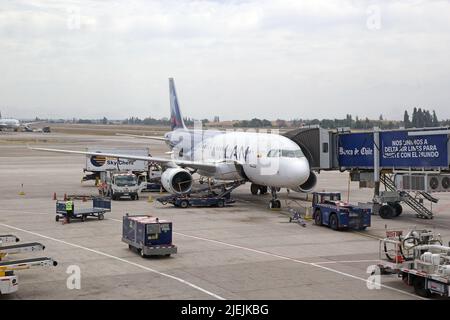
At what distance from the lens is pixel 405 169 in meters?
33.2

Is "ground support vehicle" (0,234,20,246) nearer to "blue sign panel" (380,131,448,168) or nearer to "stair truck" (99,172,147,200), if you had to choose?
"stair truck" (99,172,147,200)

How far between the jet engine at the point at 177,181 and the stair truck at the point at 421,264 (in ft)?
68.8

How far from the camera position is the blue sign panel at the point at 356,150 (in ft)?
114

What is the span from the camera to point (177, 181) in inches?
1583

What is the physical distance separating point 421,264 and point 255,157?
1976cm

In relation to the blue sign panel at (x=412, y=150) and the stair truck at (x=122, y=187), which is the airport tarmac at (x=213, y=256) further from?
the blue sign panel at (x=412, y=150)

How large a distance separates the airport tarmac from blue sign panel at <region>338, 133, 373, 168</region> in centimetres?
368

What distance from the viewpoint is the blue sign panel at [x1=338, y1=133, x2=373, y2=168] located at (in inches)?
1372

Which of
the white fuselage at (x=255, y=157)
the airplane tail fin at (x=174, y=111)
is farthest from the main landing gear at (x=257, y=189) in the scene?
the airplane tail fin at (x=174, y=111)

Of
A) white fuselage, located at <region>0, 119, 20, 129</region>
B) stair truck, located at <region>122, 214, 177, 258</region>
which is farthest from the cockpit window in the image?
white fuselage, located at <region>0, 119, 20, 129</region>
